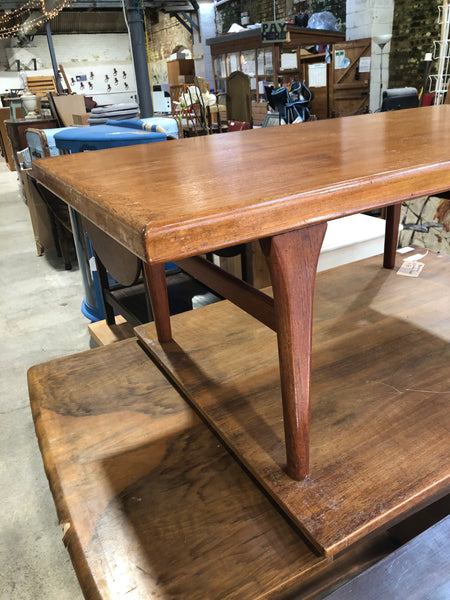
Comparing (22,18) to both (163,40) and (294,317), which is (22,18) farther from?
(294,317)

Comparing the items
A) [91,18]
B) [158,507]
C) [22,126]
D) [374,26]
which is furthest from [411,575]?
[91,18]

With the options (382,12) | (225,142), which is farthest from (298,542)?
(382,12)

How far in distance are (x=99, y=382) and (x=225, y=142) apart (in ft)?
2.21

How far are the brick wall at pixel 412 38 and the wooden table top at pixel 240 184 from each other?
25.9ft

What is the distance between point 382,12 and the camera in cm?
784

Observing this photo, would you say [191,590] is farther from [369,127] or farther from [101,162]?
[369,127]

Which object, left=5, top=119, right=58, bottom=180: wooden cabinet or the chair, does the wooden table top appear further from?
left=5, top=119, right=58, bottom=180: wooden cabinet

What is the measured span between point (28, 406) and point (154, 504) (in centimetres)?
162

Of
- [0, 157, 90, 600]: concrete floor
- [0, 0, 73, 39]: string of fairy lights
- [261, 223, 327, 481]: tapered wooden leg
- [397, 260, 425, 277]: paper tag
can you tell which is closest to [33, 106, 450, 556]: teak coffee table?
[261, 223, 327, 481]: tapered wooden leg

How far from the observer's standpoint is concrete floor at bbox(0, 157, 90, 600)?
145 cm

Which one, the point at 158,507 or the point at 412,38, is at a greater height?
the point at 412,38

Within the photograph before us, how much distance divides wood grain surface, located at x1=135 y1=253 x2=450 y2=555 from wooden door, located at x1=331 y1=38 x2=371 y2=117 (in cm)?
806

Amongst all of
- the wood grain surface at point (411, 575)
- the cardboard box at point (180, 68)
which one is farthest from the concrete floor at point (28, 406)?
the cardboard box at point (180, 68)

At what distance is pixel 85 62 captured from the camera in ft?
53.7
